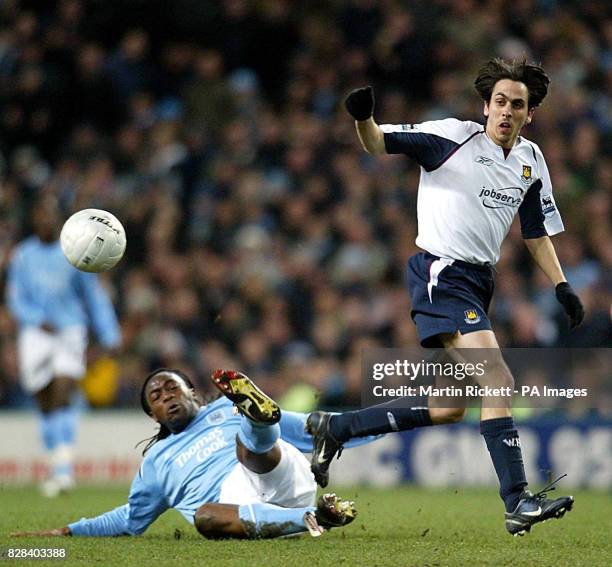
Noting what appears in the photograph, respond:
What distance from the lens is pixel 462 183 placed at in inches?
238

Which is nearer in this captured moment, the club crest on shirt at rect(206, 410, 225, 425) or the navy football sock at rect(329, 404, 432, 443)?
the navy football sock at rect(329, 404, 432, 443)

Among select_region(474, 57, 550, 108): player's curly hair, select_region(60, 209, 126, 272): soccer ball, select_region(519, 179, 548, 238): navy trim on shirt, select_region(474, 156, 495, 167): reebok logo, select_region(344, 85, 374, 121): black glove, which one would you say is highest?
select_region(474, 57, 550, 108): player's curly hair

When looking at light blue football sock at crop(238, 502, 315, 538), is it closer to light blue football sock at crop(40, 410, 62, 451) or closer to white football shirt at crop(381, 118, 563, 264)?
white football shirt at crop(381, 118, 563, 264)

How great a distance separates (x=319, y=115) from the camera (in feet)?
45.6

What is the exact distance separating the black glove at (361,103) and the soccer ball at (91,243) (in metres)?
1.85

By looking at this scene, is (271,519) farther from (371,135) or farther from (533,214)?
(533,214)

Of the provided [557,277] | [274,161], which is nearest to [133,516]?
[557,277]

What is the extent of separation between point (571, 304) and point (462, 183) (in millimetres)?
786

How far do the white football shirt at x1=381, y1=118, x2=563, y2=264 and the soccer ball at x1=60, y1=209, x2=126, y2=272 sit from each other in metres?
1.80

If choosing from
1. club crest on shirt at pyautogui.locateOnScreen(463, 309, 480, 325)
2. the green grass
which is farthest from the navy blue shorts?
the green grass

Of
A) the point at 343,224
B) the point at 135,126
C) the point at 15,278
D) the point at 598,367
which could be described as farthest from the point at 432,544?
the point at 135,126

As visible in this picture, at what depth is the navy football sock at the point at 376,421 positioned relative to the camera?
238 inches

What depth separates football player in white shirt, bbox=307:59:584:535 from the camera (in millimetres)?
5840

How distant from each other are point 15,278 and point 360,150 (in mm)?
4392
